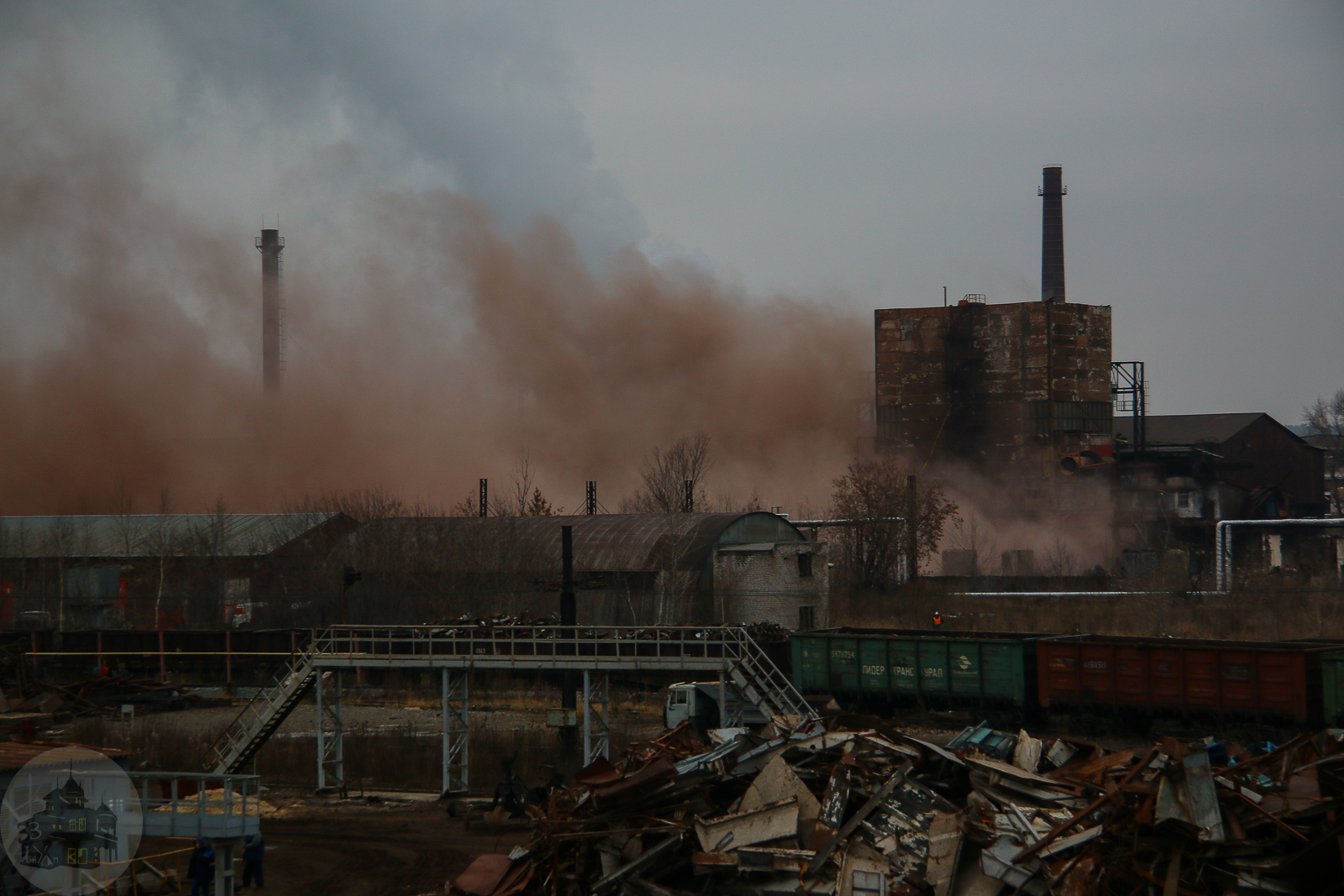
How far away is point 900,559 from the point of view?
6669cm

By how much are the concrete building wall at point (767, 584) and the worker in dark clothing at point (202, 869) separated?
102 ft

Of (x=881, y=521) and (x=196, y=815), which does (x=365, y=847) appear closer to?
(x=196, y=815)

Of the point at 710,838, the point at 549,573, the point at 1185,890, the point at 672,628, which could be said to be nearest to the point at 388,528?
the point at 549,573

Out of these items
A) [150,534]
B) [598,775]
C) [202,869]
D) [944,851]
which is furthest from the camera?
[150,534]

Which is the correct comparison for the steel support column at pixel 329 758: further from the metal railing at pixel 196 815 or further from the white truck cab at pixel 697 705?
the metal railing at pixel 196 815

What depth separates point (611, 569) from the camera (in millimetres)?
49656

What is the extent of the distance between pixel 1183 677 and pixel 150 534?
172 ft

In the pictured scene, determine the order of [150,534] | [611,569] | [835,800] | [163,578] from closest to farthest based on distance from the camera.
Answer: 1. [835,800]
2. [611,569]
3. [163,578]
4. [150,534]

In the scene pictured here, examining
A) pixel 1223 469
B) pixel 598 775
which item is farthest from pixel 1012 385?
pixel 598 775

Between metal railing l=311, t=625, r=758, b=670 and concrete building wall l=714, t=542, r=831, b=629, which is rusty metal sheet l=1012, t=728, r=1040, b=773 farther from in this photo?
concrete building wall l=714, t=542, r=831, b=629

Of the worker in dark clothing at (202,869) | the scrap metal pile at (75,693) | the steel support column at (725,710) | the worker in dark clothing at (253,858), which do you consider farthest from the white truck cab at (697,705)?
the scrap metal pile at (75,693)

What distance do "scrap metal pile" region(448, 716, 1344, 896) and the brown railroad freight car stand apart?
10947mm

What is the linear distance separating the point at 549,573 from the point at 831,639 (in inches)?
760

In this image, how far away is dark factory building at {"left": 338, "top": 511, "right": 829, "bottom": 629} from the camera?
4866 centimetres
